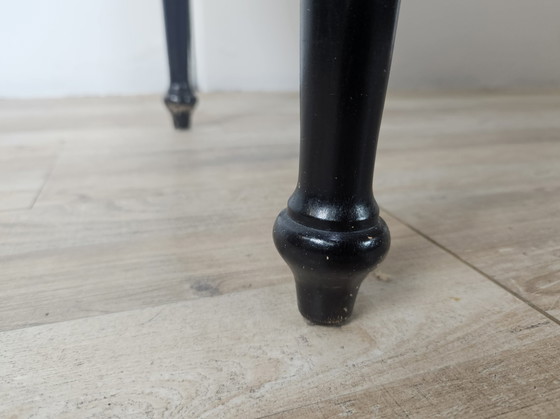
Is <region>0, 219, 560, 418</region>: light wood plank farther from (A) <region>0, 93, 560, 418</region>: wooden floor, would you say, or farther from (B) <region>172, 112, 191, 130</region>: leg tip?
(B) <region>172, 112, 191, 130</region>: leg tip

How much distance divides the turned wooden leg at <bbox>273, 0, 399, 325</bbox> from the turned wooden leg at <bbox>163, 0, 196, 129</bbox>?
61 centimetres

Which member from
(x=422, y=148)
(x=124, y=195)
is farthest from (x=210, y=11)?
(x=124, y=195)

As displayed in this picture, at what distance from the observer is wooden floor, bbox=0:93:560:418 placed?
0.27 m

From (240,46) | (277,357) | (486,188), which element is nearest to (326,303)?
(277,357)

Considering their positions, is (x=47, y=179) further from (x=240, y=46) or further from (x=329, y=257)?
(x=240, y=46)

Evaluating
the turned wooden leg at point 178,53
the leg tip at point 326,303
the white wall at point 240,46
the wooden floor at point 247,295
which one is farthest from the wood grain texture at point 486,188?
the white wall at point 240,46

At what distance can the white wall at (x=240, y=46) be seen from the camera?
127cm

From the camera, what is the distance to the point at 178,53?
2.81 feet

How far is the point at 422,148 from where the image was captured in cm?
83

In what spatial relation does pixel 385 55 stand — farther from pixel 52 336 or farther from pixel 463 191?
pixel 463 191

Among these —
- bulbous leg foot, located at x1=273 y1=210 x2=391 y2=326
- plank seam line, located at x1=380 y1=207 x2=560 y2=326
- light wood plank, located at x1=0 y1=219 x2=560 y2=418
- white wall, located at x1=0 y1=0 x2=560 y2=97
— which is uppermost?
bulbous leg foot, located at x1=273 y1=210 x2=391 y2=326

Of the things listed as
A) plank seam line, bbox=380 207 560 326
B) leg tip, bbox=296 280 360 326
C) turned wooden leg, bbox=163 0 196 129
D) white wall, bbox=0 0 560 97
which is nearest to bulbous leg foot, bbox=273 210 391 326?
leg tip, bbox=296 280 360 326

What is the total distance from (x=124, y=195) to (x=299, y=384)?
37 cm

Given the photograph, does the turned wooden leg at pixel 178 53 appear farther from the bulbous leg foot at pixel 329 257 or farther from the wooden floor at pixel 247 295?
the bulbous leg foot at pixel 329 257
